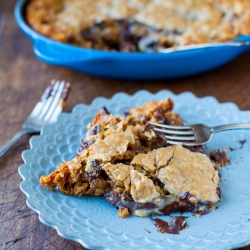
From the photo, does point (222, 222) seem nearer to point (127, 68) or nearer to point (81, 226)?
point (81, 226)

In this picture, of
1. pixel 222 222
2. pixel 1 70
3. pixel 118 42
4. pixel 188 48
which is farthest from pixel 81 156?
pixel 118 42

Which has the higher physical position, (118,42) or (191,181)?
(191,181)

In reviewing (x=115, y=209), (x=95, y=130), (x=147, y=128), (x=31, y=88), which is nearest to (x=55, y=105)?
(x=31, y=88)

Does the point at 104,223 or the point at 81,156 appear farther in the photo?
the point at 81,156

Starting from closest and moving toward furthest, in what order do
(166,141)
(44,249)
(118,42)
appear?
(44,249)
(166,141)
(118,42)

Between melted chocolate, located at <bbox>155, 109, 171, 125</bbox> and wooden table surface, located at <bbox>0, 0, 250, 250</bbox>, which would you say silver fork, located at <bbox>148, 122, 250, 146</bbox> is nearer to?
melted chocolate, located at <bbox>155, 109, 171, 125</bbox>

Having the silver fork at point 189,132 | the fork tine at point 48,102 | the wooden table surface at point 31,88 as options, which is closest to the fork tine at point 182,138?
the silver fork at point 189,132

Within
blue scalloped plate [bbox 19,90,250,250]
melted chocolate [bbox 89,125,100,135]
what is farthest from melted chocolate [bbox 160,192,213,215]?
melted chocolate [bbox 89,125,100,135]
